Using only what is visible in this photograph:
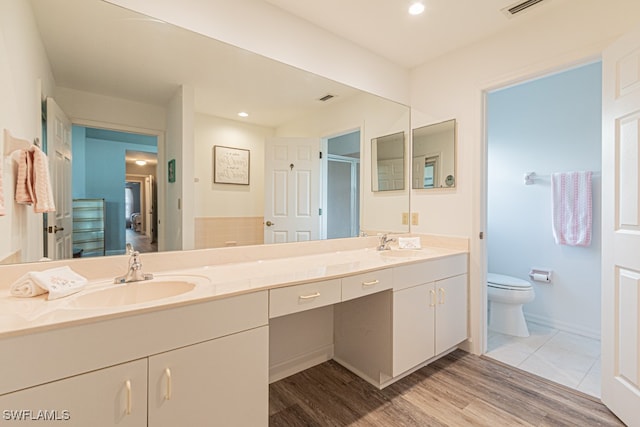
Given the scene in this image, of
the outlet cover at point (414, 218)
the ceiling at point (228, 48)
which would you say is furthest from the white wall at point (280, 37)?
the outlet cover at point (414, 218)

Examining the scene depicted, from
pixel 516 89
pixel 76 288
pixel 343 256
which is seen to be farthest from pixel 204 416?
pixel 516 89

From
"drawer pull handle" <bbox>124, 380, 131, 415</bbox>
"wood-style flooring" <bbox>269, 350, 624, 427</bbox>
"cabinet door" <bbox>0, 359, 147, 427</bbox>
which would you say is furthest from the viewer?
"wood-style flooring" <bbox>269, 350, 624, 427</bbox>

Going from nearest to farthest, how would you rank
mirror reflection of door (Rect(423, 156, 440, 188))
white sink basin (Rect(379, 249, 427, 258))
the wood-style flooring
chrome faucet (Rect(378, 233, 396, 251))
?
the wood-style flooring < white sink basin (Rect(379, 249, 427, 258)) < chrome faucet (Rect(378, 233, 396, 251)) < mirror reflection of door (Rect(423, 156, 440, 188))

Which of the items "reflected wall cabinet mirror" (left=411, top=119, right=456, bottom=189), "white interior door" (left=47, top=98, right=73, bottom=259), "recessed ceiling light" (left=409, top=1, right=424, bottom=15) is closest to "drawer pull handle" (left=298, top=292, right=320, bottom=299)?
"white interior door" (left=47, top=98, right=73, bottom=259)

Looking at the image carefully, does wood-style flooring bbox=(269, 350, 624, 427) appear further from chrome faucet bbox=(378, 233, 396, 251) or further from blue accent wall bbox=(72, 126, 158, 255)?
blue accent wall bbox=(72, 126, 158, 255)

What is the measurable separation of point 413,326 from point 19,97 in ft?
7.40

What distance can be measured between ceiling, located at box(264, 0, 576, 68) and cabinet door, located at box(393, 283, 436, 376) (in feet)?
5.88

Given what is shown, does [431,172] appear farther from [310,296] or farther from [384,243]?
[310,296]

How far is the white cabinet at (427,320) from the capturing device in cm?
181

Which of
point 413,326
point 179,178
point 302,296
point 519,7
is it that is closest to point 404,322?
point 413,326

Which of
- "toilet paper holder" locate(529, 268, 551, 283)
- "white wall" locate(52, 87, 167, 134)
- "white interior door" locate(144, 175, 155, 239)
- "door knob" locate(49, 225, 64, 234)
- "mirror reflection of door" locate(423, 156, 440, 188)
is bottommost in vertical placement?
"toilet paper holder" locate(529, 268, 551, 283)

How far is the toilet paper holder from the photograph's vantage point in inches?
110

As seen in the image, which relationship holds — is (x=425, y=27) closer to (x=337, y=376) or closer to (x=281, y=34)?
(x=281, y=34)

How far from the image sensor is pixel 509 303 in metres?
2.62
